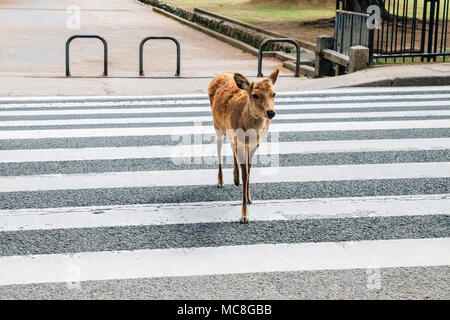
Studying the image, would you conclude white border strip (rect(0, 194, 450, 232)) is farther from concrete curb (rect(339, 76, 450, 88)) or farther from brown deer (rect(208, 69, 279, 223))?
concrete curb (rect(339, 76, 450, 88))

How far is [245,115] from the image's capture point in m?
5.42

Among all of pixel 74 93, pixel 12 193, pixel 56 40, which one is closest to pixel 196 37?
pixel 56 40

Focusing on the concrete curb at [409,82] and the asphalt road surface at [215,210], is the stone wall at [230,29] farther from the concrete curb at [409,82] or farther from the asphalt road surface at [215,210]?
the asphalt road surface at [215,210]

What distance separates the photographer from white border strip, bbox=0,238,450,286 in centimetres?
441

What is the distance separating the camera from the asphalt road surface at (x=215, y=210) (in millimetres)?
4305

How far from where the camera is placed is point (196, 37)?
79.3 feet

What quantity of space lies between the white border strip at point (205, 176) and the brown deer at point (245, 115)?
37.3 inches

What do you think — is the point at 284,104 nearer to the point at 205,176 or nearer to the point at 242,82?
the point at 205,176

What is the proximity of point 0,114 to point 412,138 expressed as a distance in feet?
19.0

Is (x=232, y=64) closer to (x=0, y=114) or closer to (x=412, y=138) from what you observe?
(x=0, y=114)

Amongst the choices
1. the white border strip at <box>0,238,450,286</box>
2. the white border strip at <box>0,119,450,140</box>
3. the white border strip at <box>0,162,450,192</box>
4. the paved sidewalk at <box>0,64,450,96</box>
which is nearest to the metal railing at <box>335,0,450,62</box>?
the paved sidewalk at <box>0,64,450,96</box>

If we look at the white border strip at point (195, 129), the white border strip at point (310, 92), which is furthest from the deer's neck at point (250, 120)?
the white border strip at point (310, 92)

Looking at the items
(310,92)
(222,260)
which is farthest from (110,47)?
(222,260)

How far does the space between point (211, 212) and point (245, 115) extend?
0.85 m
